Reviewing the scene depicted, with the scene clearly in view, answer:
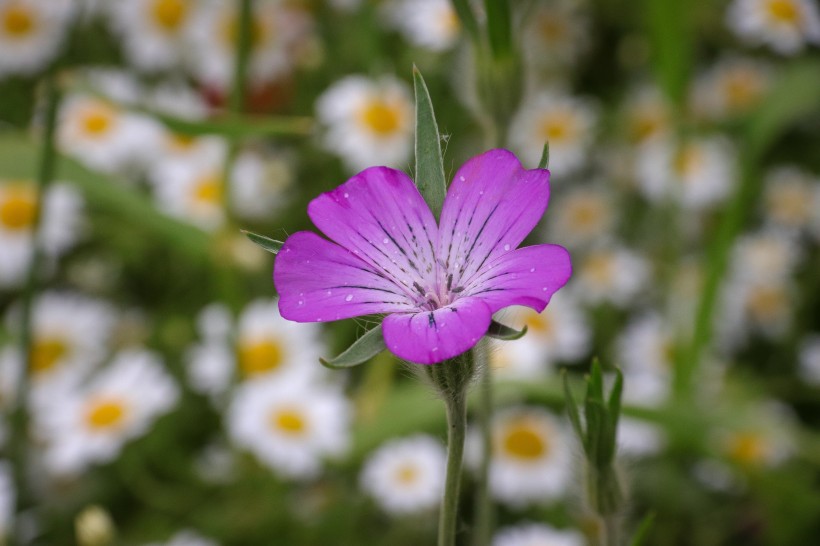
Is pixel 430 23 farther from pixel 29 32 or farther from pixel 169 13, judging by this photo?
pixel 29 32

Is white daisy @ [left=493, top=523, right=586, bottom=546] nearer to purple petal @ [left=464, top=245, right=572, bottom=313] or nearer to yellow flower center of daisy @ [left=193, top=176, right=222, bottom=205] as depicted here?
purple petal @ [left=464, top=245, right=572, bottom=313]

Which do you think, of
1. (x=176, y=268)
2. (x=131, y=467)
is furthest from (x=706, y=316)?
(x=176, y=268)

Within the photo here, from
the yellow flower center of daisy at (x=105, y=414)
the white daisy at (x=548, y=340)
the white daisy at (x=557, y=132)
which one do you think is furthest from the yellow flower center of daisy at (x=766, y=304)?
the yellow flower center of daisy at (x=105, y=414)

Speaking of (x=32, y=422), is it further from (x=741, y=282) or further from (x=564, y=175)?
(x=741, y=282)

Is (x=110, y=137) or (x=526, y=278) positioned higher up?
(x=110, y=137)

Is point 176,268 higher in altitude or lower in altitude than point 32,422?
higher

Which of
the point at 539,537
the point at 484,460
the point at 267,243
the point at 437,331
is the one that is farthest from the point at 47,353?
the point at 437,331

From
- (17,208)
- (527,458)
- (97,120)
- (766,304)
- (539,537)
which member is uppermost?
(97,120)

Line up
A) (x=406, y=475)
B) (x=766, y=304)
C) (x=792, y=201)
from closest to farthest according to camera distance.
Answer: (x=406, y=475) < (x=766, y=304) < (x=792, y=201)
